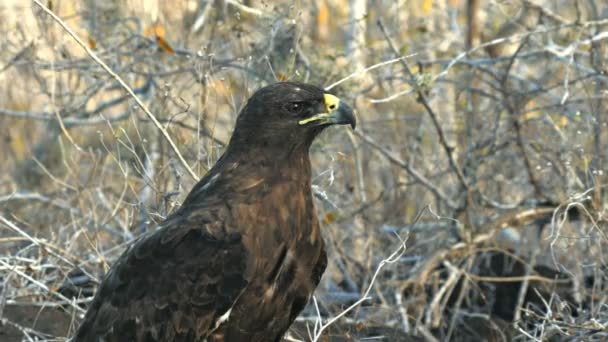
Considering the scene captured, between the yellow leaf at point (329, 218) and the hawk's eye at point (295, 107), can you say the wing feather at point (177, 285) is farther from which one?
the yellow leaf at point (329, 218)

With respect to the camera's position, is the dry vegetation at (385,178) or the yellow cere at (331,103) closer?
the yellow cere at (331,103)

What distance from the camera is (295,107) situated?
15.7 feet

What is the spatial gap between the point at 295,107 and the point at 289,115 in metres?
0.05

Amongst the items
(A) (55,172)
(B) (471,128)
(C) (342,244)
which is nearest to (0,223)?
(C) (342,244)

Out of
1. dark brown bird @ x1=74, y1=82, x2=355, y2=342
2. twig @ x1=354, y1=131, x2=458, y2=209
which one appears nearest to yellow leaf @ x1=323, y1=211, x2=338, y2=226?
twig @ x1=354, y1=131, x2=458, y2=209

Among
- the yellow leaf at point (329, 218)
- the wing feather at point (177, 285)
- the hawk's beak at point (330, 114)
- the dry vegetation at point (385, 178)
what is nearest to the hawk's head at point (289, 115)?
the hawk's beak at point (330, 114)

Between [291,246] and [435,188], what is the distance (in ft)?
9.03

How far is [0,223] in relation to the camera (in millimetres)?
5766

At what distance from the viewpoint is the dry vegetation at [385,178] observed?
20.3ft

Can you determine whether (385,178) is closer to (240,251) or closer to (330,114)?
(330,114)

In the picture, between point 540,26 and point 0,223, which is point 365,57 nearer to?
point 540,26

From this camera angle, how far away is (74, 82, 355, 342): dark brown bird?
451 centimetres

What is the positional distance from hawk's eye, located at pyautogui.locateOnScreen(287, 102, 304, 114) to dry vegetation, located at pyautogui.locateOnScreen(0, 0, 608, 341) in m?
1.07

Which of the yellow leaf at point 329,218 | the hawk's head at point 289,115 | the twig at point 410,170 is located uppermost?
the hawk's head at point 289,115
